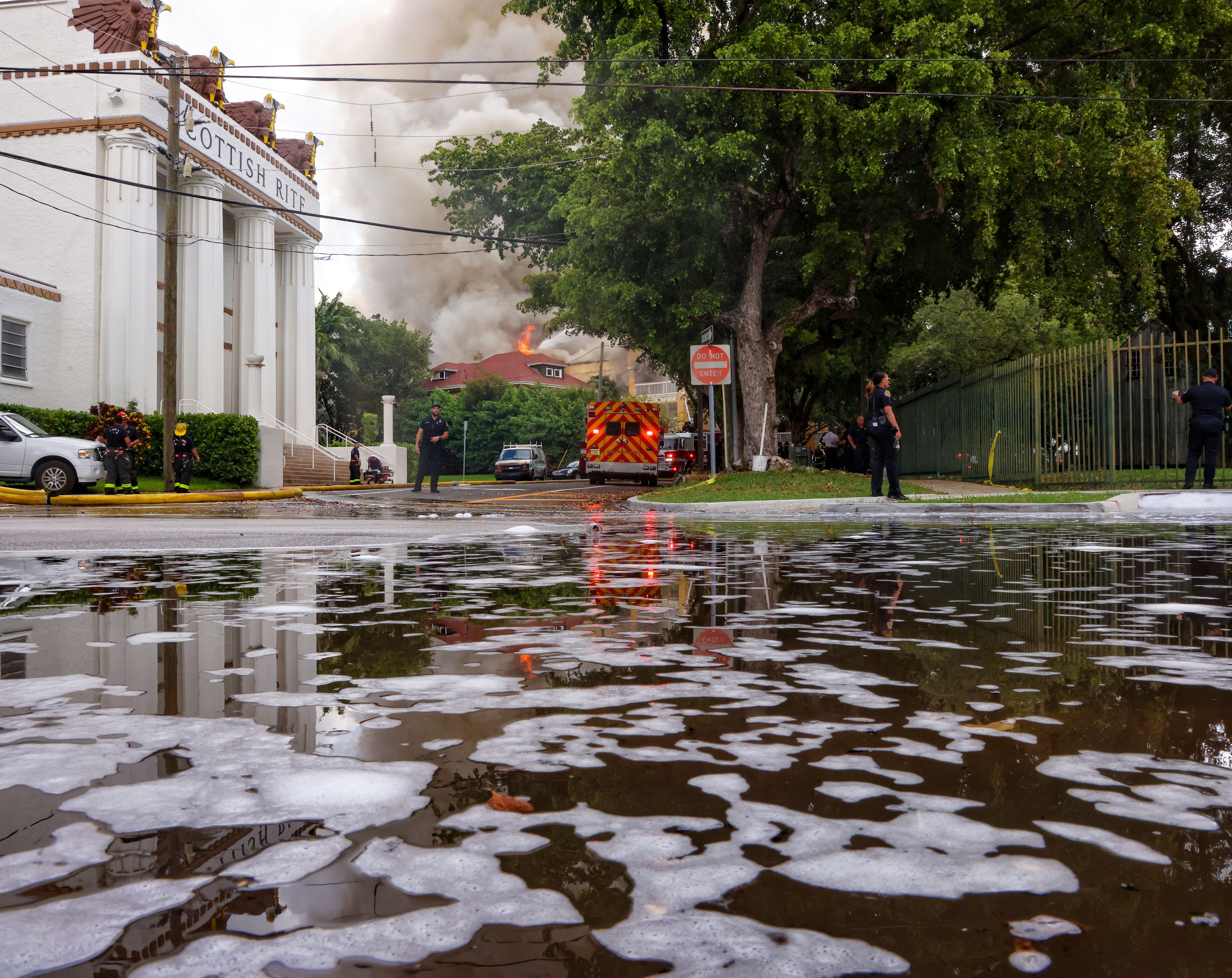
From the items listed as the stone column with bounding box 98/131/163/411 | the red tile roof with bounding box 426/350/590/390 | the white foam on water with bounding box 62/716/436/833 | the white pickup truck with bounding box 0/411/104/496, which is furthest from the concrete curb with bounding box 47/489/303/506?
the red tile roof with bounding box 426/350/590/390

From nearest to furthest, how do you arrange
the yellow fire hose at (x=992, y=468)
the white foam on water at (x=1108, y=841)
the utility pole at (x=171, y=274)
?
1. the white foam on water at (x=1108, y=841)
2. the yellow fire hose at (x=992, y=468)
3. the utility pole at (x=171, y=274)

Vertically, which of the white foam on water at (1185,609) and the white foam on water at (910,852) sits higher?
the white foam on water at (1185,609)

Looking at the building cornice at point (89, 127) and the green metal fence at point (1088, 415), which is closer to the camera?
the green metal fence at point (1088, 415)

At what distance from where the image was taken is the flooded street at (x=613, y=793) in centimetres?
167

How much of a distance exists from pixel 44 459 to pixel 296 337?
18165 millimetres

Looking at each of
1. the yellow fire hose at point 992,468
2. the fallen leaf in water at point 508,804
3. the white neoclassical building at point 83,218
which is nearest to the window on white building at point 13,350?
the white neoclassical building at point 83,218

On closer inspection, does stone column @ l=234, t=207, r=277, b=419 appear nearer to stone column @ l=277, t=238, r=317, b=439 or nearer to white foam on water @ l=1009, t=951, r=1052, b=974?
stone column @ l=277, t=238, r=317, b=439

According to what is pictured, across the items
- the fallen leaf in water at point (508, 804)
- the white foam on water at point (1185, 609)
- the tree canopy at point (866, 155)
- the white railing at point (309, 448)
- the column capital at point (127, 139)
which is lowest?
the fallen leaf in water at point (508, 804)

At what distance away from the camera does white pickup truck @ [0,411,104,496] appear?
20984 mm

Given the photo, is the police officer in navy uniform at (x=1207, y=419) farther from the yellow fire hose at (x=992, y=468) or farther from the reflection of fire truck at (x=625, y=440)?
the reflection of fire truck at (x=625, y=440)

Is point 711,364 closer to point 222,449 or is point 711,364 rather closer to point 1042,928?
point 222,449

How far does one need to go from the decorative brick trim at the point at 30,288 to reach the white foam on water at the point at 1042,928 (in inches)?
1186

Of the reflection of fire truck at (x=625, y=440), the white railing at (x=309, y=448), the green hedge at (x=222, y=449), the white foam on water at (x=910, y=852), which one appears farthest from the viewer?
the white railing at (x=309, y=448)

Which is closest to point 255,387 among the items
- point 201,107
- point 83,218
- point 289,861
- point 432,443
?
point 83,218
